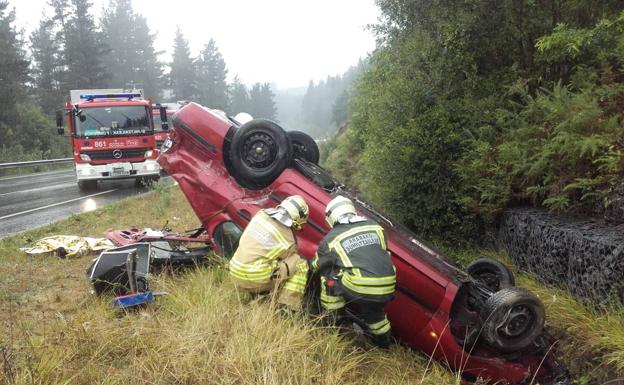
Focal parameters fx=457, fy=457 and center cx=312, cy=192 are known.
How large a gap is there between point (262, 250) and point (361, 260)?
76 centimetres

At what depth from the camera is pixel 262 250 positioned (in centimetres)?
343

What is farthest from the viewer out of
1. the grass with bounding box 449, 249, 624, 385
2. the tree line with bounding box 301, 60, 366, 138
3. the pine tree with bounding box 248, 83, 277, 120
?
the tree line with bounding box 301, 60, 366, 138

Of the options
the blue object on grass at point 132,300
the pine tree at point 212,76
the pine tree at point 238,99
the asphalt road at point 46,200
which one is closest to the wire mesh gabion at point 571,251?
the blue object on grass at point 132,300

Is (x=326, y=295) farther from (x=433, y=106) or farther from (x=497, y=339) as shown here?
(x=433, y=106)

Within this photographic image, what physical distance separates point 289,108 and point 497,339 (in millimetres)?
168011

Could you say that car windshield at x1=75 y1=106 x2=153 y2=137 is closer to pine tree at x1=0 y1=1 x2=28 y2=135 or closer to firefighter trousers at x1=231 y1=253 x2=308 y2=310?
firefighter trousers at x1=231 y1=253 x2=308 y2=310

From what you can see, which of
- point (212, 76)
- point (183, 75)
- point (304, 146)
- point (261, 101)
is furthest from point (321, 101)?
point (304, 146)

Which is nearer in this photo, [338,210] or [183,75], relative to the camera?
[338,210]

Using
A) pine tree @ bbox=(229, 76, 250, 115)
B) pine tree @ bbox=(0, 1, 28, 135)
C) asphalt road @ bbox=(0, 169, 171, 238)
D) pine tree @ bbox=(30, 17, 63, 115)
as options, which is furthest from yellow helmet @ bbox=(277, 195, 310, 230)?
pine tree @ bbox=(229, 76, 250, 115)

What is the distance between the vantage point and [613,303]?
10.2 feet

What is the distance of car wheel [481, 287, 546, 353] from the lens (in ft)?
10.7

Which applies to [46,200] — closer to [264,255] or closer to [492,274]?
[264,255]

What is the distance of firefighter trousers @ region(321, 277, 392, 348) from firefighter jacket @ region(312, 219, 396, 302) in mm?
60

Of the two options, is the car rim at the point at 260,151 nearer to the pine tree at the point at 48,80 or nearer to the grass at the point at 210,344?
the grass at the point at 210,344
